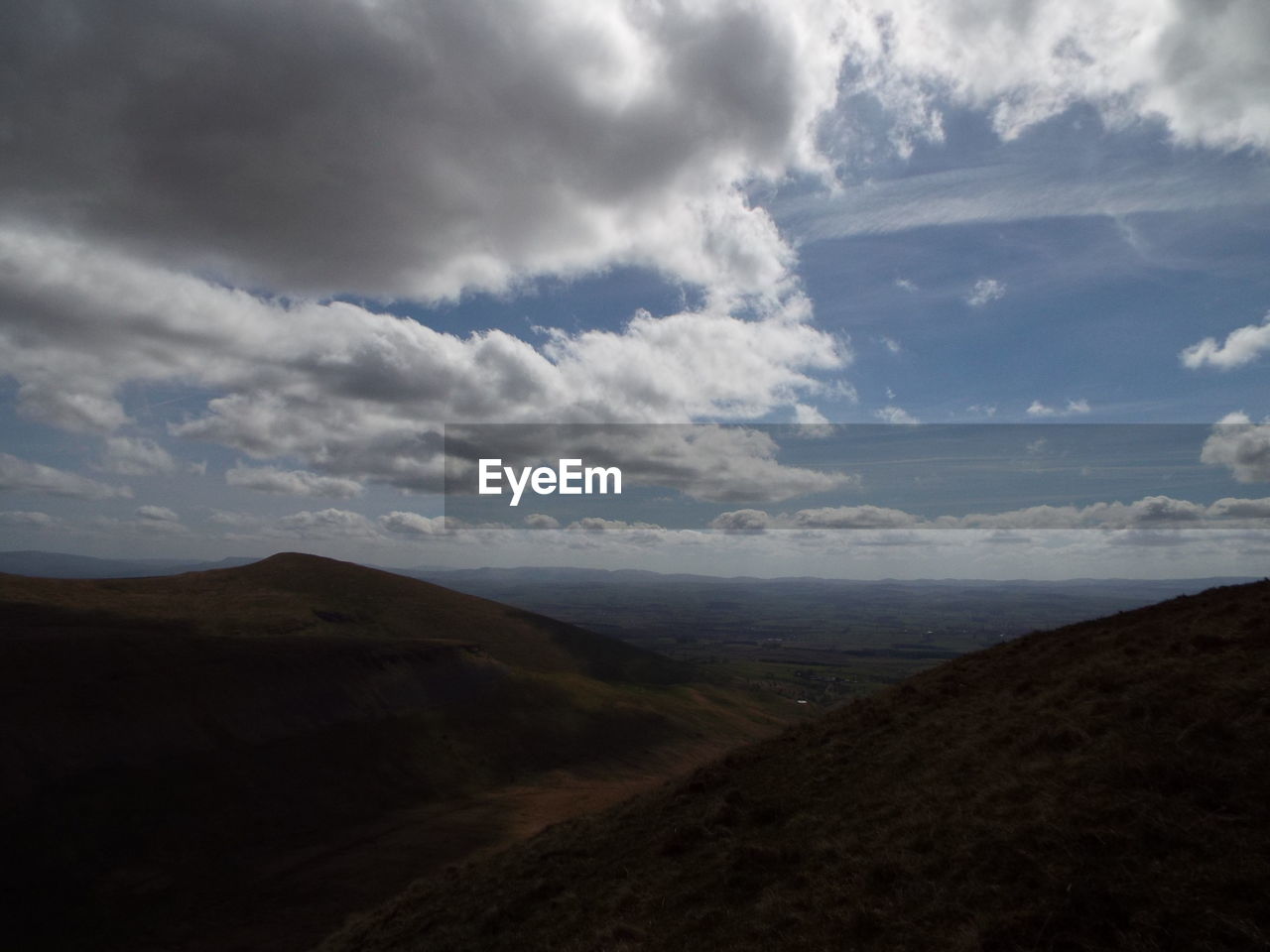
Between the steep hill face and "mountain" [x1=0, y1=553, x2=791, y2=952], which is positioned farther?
"mountain" [x1=0, y1=553, x2=791, y2=952]

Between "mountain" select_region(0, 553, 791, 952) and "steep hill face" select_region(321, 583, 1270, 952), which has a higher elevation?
"steep hill face" select_region(321, 583, 1270, 952)

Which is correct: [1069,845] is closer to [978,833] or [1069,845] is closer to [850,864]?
[978,833]

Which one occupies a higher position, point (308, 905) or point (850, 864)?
point (850, 864)

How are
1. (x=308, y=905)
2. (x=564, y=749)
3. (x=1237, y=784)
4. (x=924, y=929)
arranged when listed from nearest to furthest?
1. (x=924, y=929)
2. (x=1237, y=784)
3. (x=308, y=905)
4. (x=564, y=749)

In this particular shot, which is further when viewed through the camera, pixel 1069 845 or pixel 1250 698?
pixel 1250 698

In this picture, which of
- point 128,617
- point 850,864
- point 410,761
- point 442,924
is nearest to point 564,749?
point 410,761
